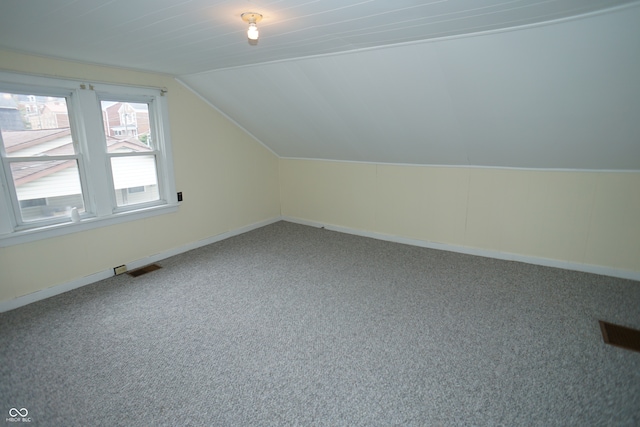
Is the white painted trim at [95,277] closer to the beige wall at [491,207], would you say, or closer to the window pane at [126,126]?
the window pane at [126,126]

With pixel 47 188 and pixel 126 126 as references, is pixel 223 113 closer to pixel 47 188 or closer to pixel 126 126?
pixel 126 126

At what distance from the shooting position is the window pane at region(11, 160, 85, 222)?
2.78 m

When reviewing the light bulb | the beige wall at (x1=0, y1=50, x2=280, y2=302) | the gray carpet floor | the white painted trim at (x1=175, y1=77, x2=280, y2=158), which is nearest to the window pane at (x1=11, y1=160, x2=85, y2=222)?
the beige wall at (x1=0, y1=50, x2=280, y2=302)

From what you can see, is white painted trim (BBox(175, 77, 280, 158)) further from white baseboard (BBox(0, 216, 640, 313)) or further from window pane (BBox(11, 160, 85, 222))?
window pane (BBox(11, 160, 85, 222))

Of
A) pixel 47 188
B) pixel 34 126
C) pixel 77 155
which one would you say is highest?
pixel 34 126

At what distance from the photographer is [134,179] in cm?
356

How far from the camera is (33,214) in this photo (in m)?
2.87

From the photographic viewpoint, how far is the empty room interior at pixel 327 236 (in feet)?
6.01

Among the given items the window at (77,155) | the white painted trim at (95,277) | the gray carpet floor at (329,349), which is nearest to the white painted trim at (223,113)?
the window at (77,155)

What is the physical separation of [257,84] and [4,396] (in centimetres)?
307

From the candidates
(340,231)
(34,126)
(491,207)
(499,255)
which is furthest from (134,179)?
(499,255)

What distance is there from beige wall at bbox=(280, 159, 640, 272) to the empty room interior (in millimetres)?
22

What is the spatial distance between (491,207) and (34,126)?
4462 millimetres

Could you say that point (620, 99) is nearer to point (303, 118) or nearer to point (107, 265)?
point (303, 118)
